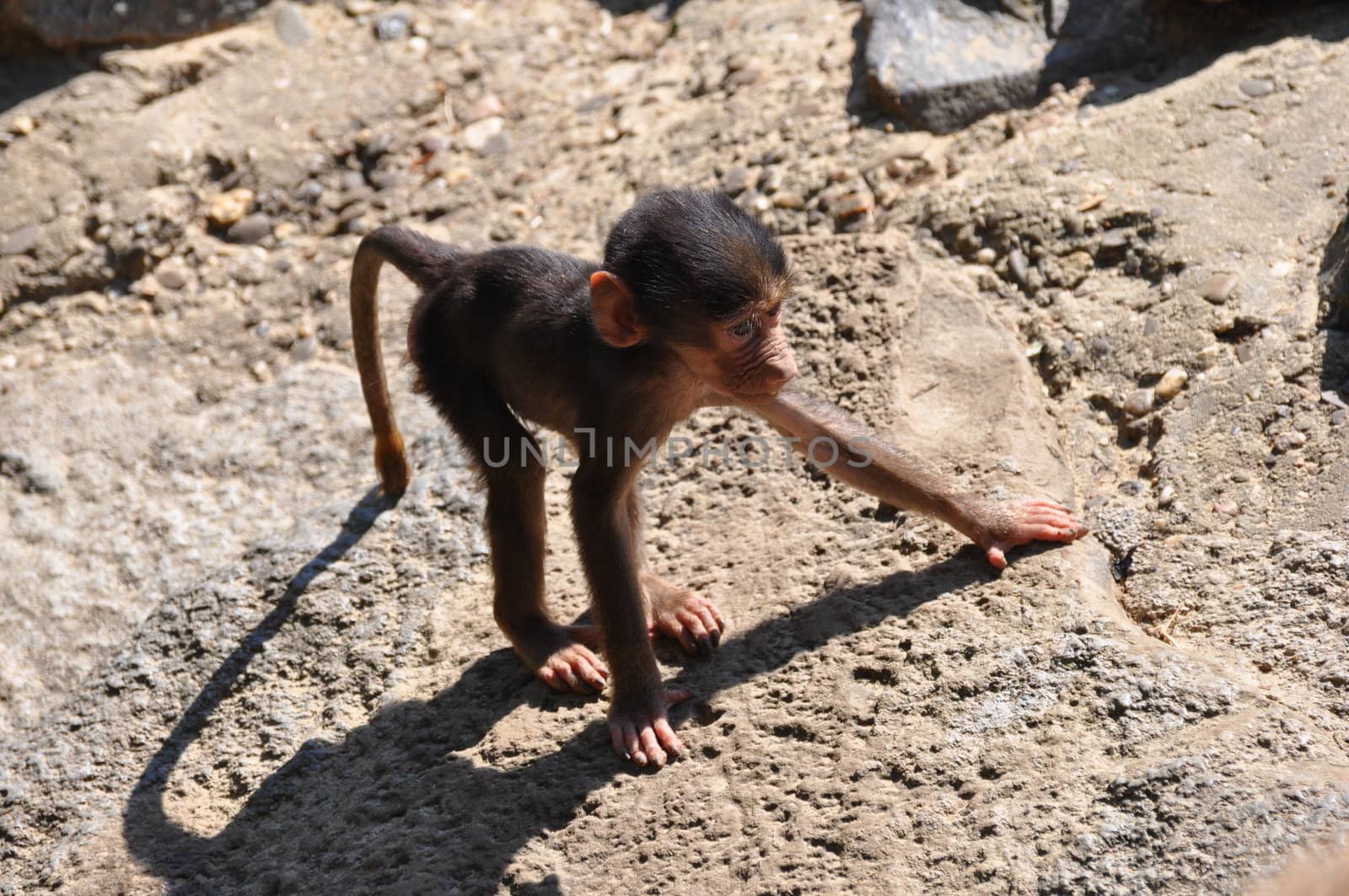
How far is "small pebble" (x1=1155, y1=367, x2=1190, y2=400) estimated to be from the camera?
5000mm

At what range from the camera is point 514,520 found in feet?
15.9

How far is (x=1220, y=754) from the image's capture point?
3512mm

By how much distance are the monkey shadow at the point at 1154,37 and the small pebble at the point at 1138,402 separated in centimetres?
199

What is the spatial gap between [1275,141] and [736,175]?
258cm

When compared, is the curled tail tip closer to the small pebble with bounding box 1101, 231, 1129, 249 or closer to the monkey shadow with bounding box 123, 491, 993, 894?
the monkey shadow with bounding box 123, 491, 993, 894

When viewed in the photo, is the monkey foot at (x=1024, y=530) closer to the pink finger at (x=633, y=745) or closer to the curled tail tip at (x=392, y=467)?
the pink finger at (x=633, y=745)

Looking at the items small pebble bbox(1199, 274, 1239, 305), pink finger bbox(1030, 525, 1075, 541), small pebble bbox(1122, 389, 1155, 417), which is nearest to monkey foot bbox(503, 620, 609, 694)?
pink finger bbox(1030, 525, 1075, 541)

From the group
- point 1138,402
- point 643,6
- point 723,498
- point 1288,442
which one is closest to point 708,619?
point 723,498

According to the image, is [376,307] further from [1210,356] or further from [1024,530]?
[1210,356]

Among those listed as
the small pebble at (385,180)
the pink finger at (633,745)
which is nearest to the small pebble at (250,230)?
the small pebble at (385,180)

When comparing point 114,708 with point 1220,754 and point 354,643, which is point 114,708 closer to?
point 354,643

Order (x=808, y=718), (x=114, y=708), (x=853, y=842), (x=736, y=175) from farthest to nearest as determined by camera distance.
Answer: (x=736, y=175)
(x=114, y=708)
(x=808, y=718)
(x=853, y=842)

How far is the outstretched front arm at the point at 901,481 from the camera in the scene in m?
4.52

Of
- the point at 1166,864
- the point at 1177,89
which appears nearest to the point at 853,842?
the point at 1166,864
